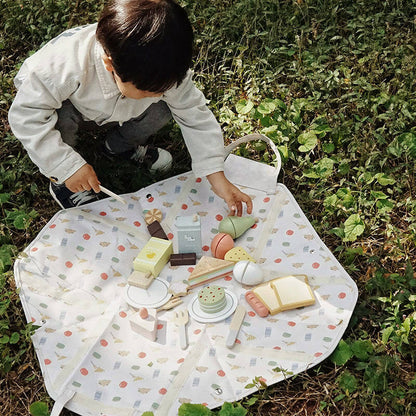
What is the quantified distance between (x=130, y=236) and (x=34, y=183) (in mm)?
429

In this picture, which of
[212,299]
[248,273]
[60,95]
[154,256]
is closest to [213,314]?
[212,299]

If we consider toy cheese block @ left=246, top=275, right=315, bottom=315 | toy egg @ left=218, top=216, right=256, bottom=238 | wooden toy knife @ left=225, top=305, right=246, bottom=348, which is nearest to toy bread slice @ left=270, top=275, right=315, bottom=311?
toy cheese block @ left=246, top=275, right=315, bottom=315

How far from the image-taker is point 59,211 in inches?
77.8

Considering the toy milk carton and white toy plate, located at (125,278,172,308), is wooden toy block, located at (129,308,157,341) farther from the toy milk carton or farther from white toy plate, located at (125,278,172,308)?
the toy milk carton

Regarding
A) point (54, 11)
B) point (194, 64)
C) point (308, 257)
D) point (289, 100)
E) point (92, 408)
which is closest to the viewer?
point (92, 408)

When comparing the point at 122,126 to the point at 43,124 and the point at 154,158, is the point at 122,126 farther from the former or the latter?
the point at 43,124

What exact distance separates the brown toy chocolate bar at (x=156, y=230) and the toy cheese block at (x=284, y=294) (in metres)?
0.35

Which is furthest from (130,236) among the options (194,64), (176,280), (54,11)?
(54,11)

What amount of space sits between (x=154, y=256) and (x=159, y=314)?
17cm

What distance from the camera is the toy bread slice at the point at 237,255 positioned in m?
1.83

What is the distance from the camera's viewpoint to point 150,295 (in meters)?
1.77

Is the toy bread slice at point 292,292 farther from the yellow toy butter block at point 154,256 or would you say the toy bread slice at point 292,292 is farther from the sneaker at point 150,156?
the sneaker at point 150,156

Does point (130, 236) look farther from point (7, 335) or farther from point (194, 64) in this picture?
point (194, 64)

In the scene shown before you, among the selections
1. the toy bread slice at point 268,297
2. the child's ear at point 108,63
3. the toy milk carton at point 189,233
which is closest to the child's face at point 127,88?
the child's ear at point 108,63
